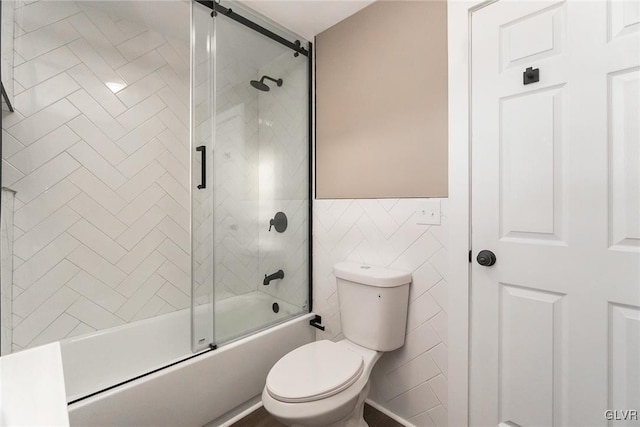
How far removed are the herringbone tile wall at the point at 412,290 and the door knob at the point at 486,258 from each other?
0.49 feet

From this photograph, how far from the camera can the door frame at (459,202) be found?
1.29m

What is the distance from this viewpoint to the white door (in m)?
0.99

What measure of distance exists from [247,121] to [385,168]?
2.75 ft

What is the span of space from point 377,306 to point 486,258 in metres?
0.52

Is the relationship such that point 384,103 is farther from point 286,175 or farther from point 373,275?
point 373,275

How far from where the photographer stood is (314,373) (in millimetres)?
1246

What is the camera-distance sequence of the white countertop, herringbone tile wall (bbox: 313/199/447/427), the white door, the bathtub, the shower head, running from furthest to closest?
1. the shower head
2. herringbone tile wall (bbox: 313/199/447/427)
3. the bathtub
4. the white door
5. the white countertop

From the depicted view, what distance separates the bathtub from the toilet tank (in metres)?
0.50

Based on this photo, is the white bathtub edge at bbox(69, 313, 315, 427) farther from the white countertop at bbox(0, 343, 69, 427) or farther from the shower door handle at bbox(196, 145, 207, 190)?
the shower door handle at bbox(196, 145, 207, 190)

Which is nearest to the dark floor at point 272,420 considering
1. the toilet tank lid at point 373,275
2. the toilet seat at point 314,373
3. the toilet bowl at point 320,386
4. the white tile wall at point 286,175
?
the toilet bowl at point 320,386

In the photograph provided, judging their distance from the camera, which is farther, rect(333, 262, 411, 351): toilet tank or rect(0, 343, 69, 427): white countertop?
rect(333, 262, 411, 351): toilet tank

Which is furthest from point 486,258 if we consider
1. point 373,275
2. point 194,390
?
point 194,390

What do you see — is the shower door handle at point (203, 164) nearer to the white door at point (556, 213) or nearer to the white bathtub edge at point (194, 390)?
the white bathtub edge at point (194, 390)

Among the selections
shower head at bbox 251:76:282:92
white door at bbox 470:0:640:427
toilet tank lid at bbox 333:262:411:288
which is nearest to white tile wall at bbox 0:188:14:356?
shower head at bbox 251:76:282:92
